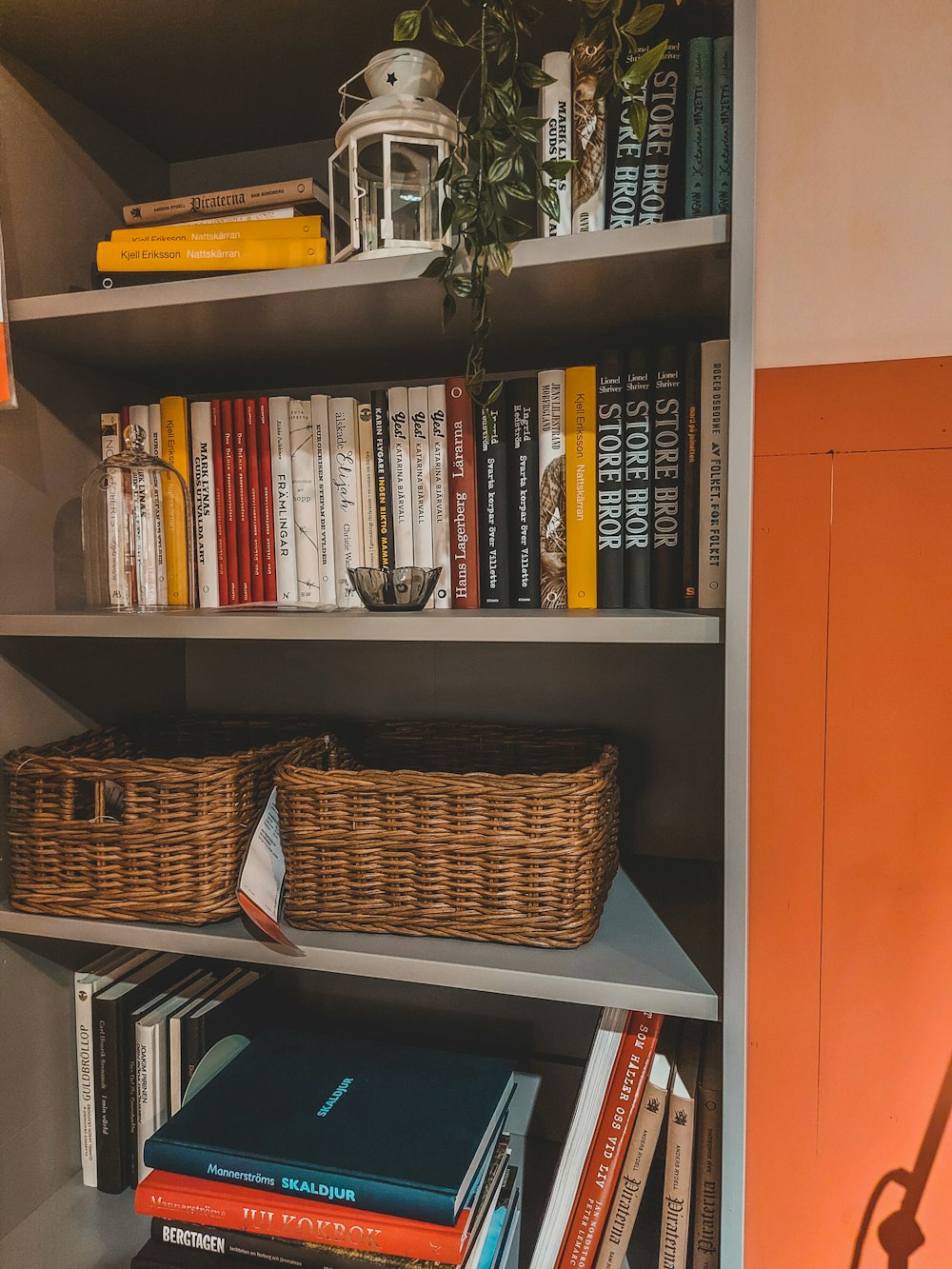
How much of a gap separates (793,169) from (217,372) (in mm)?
784

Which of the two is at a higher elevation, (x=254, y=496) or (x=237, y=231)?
(x=237, y=231)

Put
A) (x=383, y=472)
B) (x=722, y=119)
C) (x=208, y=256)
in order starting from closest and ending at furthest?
(x=722, y=119), (x=208, y=256), (x=383, y=472)

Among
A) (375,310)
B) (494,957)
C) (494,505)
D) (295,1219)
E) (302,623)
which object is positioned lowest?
(295,1219)

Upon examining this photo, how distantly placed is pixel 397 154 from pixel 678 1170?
40.6 inches

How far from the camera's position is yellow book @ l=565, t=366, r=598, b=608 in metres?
0.88

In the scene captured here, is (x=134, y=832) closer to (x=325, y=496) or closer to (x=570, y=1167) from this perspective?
(x=325, y=496)

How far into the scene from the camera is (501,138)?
771 millimetres

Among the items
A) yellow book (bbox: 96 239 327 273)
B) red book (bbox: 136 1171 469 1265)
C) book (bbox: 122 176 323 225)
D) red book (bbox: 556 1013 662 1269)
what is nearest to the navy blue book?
red book (bbox: 136 1171 469 1265)

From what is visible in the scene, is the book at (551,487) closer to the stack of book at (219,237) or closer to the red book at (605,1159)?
the stack of book at (219,237)

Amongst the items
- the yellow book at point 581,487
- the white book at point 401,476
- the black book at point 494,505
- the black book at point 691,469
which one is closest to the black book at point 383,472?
the white book at point 401,476

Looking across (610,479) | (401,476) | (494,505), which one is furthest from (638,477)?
(401,476)

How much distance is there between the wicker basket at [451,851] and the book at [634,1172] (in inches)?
6.7

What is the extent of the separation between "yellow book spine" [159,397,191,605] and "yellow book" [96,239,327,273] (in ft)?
0.58

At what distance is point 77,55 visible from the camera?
3.14 ft
